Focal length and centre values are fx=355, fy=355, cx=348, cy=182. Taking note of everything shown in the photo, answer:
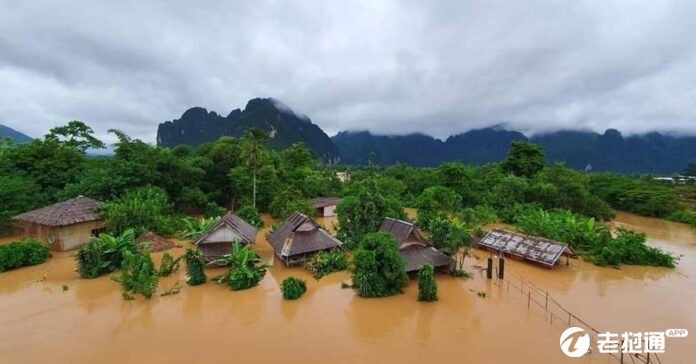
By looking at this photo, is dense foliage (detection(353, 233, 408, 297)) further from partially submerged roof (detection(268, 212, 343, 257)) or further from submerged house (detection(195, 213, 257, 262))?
submerged house (detection(195, 213, 257, 262))

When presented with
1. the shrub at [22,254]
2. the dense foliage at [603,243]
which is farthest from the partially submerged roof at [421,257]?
the shrub at [22,254]

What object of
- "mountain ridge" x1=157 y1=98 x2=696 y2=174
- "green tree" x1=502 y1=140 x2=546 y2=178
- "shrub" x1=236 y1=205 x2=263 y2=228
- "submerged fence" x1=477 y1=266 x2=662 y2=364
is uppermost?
"mountain ridge" x1=157 y1=98 x2=696 y2=174

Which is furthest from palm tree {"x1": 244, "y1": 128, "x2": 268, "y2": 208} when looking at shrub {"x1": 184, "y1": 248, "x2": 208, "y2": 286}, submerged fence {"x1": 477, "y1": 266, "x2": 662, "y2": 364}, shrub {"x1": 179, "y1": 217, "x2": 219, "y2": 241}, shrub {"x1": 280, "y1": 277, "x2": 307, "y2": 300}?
submerged fence {"x1": 477, "y1": 266, "x2": 662, "y2": 364}

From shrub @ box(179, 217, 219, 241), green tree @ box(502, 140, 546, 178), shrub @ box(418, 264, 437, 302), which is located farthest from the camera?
green tree @ box(502, 140, 546, 178)

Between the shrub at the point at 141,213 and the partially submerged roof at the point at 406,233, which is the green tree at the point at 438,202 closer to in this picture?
the partially submerged roof at the point at 406,233

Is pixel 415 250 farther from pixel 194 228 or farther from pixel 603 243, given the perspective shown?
pixel 194 228

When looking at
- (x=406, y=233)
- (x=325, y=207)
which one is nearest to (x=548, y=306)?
(x=406, y=233)
